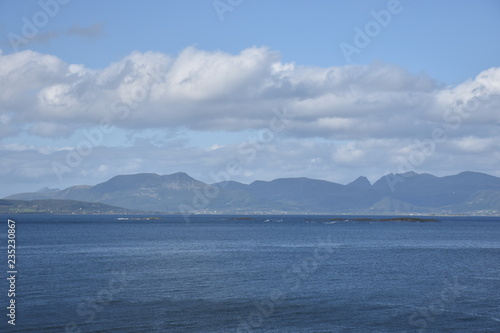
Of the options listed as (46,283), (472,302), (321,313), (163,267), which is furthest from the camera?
(163,267)

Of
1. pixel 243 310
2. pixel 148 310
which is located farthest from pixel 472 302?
pixel 148 310

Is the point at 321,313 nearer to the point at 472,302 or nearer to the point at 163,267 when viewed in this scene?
the point at 472,302

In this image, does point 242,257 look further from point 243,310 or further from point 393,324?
point 393,324

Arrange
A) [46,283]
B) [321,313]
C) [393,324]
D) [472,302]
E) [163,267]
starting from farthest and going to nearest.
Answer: [163,267]
[46,283]
[472,302]
[321,313]
[393,324]

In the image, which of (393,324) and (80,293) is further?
(80,293)

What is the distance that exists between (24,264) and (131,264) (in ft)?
61.0

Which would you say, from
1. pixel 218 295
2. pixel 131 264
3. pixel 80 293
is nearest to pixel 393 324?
pixel 218 295

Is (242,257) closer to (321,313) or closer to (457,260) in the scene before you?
(457,260)

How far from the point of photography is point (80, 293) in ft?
212

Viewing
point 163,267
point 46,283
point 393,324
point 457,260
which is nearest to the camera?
point 393,324

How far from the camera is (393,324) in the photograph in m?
51.2

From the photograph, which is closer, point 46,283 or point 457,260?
point 46,283

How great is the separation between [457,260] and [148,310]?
73.9 metres

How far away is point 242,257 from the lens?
360ft
